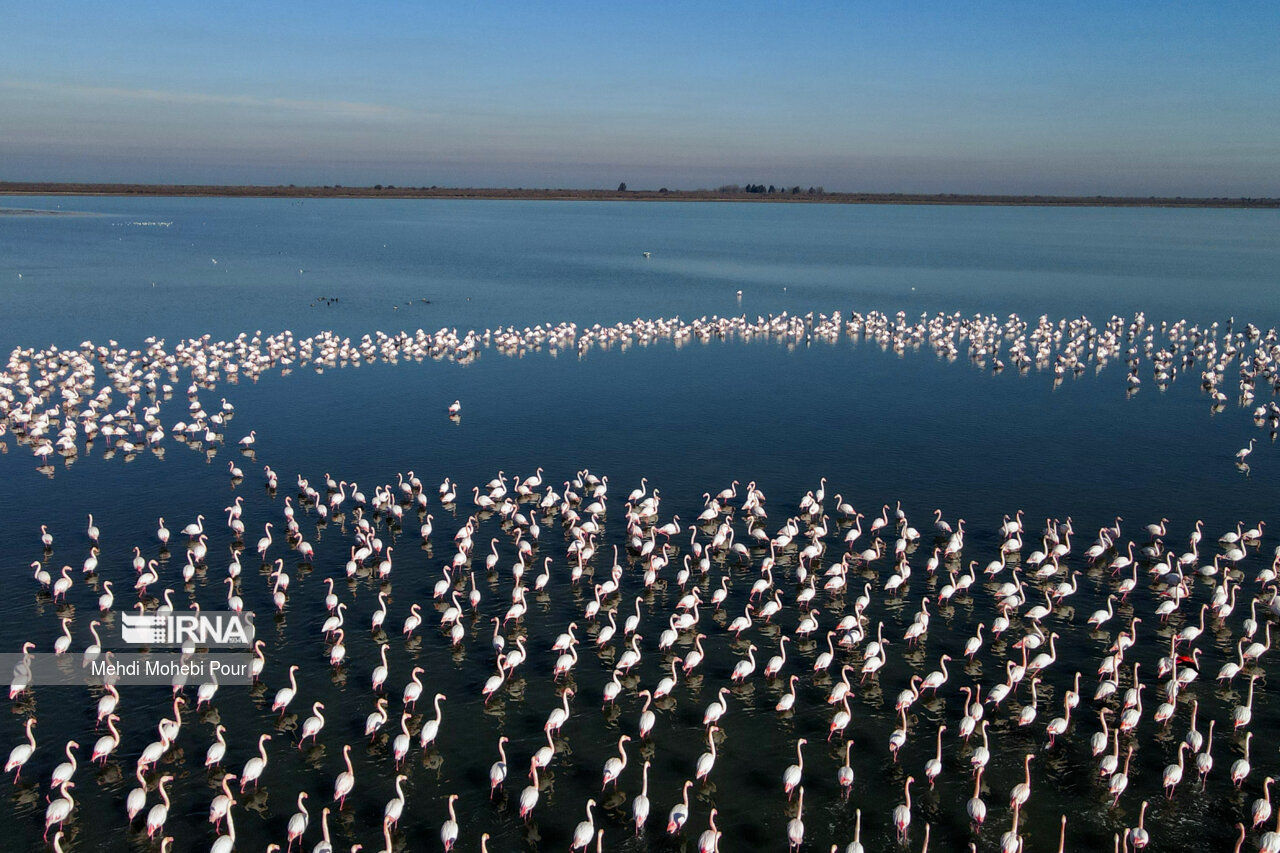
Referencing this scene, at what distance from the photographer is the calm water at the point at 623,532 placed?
19.2 metres

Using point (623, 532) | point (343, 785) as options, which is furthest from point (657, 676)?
point (623, 532)

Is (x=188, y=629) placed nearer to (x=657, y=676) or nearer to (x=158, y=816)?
(x=158, y=816)

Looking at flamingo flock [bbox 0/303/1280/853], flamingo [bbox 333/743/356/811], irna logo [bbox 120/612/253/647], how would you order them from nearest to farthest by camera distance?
flamingo [bbox 333/743/356/811] < flamingo flock [bbox 0/303/1280/853] < irna logo [bbox 120/612/253/647]

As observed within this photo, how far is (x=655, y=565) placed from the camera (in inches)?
1136

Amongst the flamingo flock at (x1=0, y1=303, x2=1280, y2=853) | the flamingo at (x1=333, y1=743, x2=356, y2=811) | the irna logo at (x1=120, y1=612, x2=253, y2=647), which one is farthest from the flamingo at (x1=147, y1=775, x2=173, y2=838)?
the irna logo at (x1=120, y1=612, x2=253, y2=647)

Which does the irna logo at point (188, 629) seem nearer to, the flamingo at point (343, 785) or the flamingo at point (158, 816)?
the flamingo at point (158, 816)

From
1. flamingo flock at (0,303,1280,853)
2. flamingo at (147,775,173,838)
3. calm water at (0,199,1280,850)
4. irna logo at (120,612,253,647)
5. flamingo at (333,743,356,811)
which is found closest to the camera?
flamingo at (147,775,173,838)

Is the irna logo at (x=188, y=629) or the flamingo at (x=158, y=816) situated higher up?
the irna logo at (x=188, y=629)

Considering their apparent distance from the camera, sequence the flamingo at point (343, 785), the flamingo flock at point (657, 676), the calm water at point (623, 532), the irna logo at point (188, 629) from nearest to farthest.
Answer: the flamingo at point (343, 785), the flamingo flock at point (657, 676), the calm water at point (623, 532), the irna logo at point (188, 629)

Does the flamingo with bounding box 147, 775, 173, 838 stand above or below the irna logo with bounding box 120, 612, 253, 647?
below


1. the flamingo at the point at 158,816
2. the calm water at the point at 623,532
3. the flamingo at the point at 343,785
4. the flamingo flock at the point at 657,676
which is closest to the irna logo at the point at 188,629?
the flamingo flock at the point at 657,676

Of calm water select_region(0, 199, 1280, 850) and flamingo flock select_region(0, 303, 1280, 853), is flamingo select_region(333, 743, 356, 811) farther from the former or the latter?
calm water select_region(0, 199, 1280, 850)

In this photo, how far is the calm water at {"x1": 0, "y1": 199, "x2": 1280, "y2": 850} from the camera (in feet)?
62.8

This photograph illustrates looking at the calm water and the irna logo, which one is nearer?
the calm water
